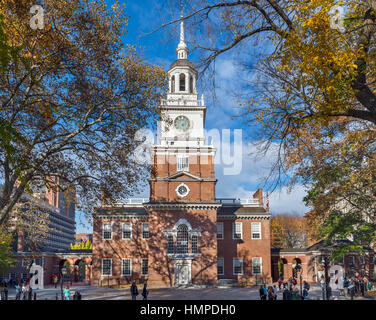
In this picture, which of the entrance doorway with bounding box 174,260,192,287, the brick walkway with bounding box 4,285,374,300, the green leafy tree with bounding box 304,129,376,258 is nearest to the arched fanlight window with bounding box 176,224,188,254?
the entrance doorway with bounding box 174,260,192,287

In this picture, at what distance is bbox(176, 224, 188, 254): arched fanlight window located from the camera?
1598 inches

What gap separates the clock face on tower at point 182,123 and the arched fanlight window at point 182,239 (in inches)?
484

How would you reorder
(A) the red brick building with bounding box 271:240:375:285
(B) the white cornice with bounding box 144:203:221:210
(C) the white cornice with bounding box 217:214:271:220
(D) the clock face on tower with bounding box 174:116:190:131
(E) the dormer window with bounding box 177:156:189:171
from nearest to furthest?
1. (B) the white cornice with bounding box 144:203:221:210
2. (E) the dormer window with bounding box 177:156:189:171
3. (D) the clock face on tower with bounding box 174:116:190:131
4. (C) the white cornice with bounding box 217:214:271:220
5. (A) the red brick building with bounding box 271:240:375:285

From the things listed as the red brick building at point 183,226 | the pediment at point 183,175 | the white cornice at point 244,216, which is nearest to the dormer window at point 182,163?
the red brick building at point 183,226

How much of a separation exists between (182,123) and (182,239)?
14469 millimetres

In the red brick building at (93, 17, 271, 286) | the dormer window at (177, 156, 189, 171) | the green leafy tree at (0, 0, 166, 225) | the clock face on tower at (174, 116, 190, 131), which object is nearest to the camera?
the green leafy tree at (0, 0, 166, 225)

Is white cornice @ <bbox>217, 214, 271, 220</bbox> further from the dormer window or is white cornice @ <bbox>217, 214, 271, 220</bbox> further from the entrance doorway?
the entrance doorway

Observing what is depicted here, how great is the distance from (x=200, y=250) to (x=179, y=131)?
14933mm

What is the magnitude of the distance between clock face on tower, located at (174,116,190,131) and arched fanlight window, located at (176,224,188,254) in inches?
484

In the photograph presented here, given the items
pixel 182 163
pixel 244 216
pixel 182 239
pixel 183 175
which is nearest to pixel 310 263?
pixel 244 216

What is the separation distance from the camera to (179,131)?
45.3 meters

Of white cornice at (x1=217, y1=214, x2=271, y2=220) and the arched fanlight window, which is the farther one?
white cornice at (x1=217, y1=214, x2=271, y2=220)

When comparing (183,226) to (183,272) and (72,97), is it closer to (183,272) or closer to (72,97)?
(183,272)
